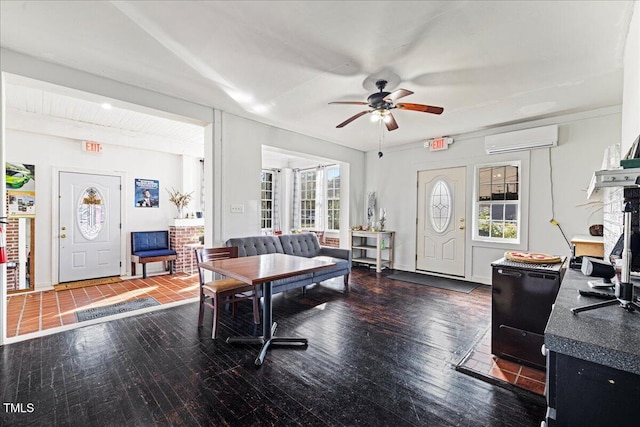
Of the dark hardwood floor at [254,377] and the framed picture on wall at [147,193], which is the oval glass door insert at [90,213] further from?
the dark hardwood floor at [254,377]

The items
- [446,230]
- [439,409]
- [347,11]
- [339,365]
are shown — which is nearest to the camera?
[439,409]

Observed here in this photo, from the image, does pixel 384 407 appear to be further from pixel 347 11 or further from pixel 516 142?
pixel 516 142

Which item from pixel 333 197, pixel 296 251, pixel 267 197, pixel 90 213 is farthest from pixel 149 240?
pixel 333 197

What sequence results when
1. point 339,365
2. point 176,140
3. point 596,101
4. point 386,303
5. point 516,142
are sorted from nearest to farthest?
1. point 339,365
2. point 596,101
3. point 386,303
4. point 516,142
5. point 176,140

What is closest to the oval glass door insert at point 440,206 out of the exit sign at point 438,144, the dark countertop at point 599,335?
the exit sign at point 438,144

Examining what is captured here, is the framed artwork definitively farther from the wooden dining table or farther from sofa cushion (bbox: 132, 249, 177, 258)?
the wooden dining table

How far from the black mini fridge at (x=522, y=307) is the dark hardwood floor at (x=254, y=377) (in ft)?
1.38

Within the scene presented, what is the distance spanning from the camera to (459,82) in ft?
10.0

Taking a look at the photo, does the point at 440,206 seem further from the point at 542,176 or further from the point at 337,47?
the point at 337,47

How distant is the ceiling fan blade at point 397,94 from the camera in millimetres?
2682

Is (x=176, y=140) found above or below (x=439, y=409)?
above

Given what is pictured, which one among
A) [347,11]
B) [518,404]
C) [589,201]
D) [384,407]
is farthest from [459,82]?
[384,407]

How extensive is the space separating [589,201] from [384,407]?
163 inches

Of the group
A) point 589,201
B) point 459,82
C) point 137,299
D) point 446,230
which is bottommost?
point 137,299
